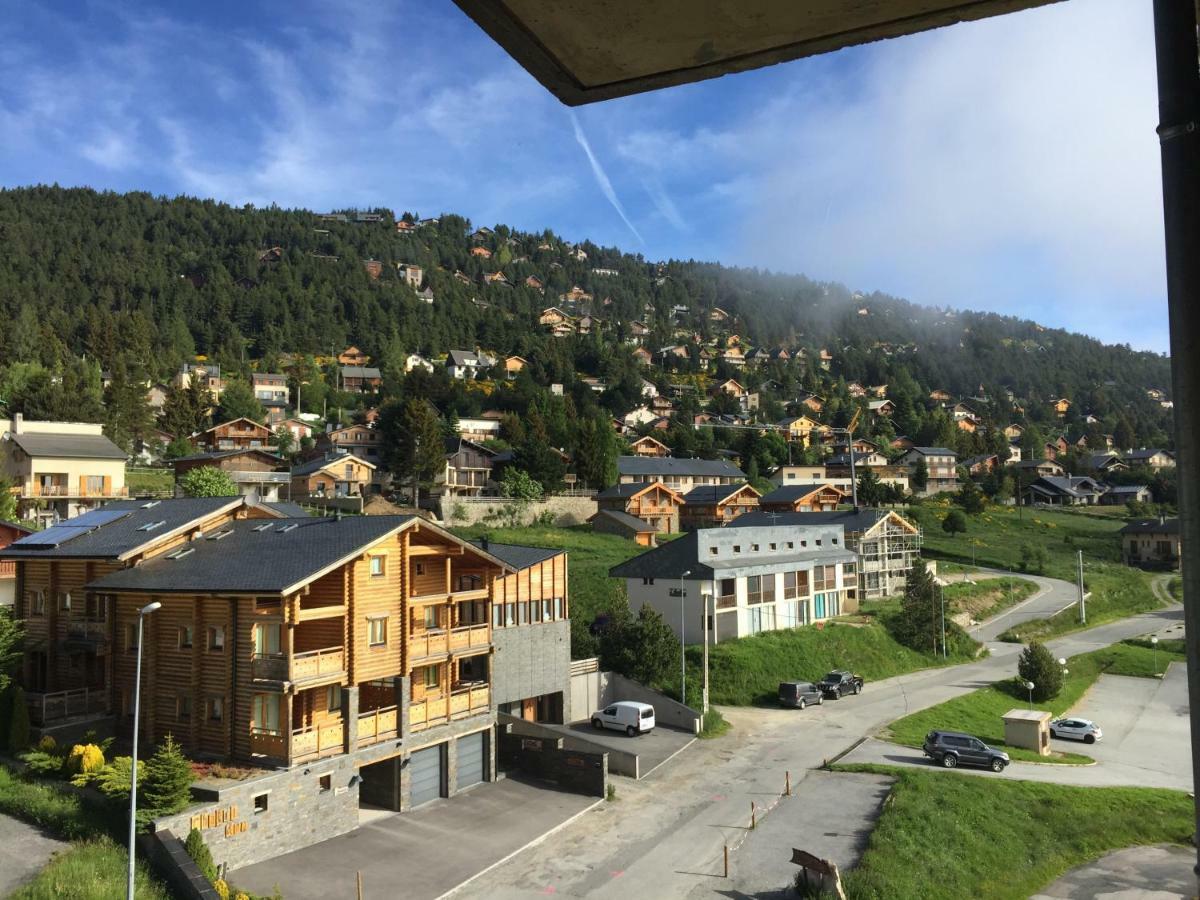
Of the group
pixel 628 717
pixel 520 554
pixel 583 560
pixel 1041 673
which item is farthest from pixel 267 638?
pixel 1041 673

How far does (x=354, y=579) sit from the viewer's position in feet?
96.4

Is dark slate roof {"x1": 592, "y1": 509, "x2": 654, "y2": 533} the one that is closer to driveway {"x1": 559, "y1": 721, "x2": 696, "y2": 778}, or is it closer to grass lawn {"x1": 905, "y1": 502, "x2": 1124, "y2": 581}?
grass lawn {"x1": 905, "y1": 502, "x2": 1124, "y2": 581}

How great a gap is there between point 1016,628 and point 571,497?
40213 mm

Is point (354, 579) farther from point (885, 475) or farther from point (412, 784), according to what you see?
point (885, 475)

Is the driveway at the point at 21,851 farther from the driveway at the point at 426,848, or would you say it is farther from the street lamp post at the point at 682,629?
the street lamp post at the point at 682,629

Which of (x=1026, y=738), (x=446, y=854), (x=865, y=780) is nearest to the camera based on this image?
(x=446, y=854)

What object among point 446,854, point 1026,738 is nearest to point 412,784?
point 446,854

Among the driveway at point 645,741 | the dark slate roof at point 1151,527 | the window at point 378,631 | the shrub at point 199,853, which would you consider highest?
the dark slate roof at point 1151,527

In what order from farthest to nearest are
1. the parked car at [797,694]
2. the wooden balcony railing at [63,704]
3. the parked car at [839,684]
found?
1. the parked car at [839,684]
2. the parked car at [797,694]
3. the wooden balcony railing at [63,704]

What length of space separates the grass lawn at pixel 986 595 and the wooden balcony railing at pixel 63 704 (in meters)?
53.8

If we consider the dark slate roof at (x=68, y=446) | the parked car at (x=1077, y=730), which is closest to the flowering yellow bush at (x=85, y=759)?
the parked car at (x=1077, y=730)

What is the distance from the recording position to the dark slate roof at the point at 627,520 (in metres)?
80.8

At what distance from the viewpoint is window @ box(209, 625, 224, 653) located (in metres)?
28.5

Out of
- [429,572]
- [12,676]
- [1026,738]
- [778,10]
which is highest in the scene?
[778,10]
